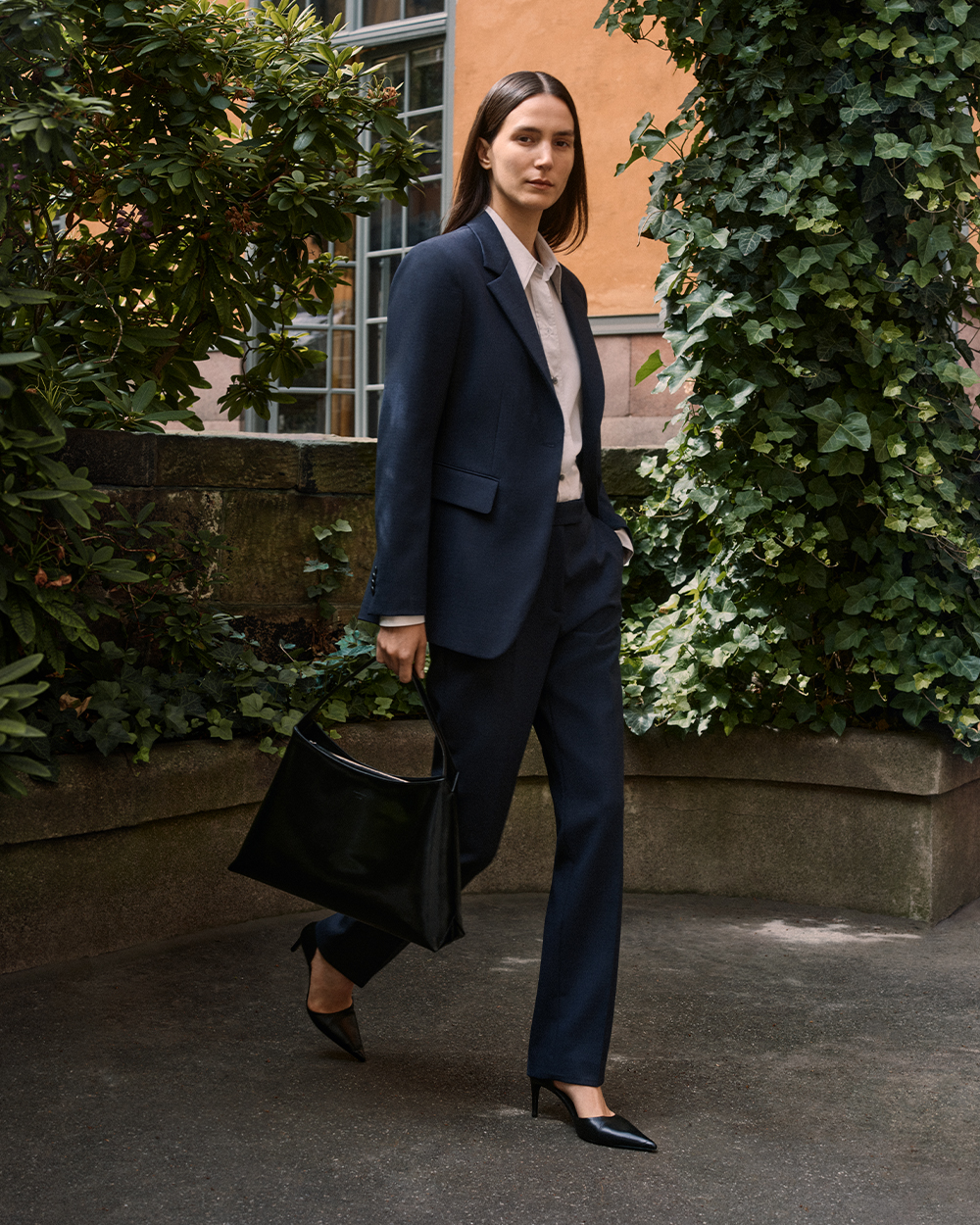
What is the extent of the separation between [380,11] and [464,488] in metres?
7.30

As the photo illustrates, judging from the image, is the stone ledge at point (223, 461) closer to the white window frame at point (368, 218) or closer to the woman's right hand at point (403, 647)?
the woman's right hand at point (403, 647)

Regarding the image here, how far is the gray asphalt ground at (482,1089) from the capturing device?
7.49ft

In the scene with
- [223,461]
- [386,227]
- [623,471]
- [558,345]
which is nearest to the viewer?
[558,345]

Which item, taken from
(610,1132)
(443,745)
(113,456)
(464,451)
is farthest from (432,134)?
(610,1132)

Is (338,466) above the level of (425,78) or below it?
below

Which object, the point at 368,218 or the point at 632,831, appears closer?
the point at 632,831

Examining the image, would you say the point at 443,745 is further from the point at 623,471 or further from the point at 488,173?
the point at 623,471

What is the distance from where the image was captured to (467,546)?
2.52 metres

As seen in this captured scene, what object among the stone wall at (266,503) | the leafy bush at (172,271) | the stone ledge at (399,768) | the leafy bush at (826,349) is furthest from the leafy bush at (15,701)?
the leafy bush at (826,349)

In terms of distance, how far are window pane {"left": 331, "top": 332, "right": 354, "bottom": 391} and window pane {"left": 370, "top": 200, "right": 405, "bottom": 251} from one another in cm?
64

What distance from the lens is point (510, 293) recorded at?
2.58 meters

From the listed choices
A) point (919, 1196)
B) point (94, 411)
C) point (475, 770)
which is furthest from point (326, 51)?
point (919, 1196)

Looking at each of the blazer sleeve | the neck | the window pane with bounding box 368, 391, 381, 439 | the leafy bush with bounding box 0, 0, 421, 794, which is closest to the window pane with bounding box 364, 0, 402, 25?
the window pane with bounding box 368, 391, 381, 439

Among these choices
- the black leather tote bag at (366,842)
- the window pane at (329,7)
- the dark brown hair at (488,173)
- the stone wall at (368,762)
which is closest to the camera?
the black leather tote bag at (366,842)
